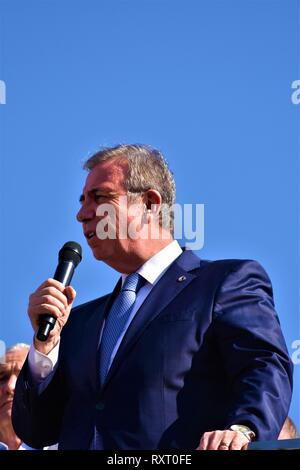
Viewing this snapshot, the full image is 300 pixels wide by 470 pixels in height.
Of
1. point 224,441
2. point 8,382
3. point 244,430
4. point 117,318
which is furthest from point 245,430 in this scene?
point 8,382

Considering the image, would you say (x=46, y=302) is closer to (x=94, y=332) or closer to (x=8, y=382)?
(x=94, y=332)

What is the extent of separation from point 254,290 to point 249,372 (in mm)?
569

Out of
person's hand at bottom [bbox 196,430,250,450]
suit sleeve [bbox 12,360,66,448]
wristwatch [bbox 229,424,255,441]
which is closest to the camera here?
person's hand at bottom [bbox 196,430,250,450]

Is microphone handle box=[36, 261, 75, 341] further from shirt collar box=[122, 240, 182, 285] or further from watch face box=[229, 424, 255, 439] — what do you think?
watch face box=[229, 424, 255, 439]

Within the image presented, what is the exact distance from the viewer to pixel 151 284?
532 centimetres

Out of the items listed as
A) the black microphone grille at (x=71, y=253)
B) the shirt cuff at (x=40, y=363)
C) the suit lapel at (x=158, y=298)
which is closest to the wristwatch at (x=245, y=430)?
the suit lapel at (x=158, y=298)

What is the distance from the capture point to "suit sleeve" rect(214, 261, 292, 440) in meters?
4.32

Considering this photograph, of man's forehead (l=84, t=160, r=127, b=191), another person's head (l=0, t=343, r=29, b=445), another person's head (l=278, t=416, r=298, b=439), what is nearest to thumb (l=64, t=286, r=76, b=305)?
man's forehead (l=84, t=160, r=127, b=191)

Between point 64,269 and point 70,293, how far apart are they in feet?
0.85

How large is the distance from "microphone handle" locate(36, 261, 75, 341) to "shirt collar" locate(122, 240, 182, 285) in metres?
0.44

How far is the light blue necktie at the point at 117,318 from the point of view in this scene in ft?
16.6

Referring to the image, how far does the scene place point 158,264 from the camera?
5438 millimetres

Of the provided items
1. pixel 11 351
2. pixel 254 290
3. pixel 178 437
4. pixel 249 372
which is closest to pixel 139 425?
pixel 178 437
